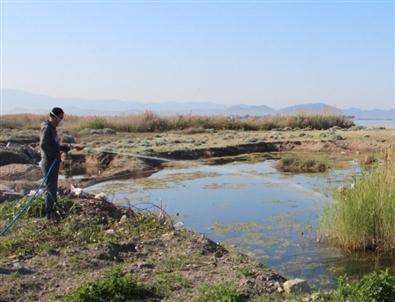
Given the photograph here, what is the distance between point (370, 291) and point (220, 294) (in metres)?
1.48

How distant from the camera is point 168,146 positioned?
25.8 m

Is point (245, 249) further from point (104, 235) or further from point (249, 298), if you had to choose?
point (249, 298)

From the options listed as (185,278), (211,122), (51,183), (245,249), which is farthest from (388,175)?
(211,122)

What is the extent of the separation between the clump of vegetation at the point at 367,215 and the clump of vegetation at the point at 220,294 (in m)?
3.75

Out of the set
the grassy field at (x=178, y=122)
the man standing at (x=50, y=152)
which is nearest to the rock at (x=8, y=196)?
the man standing at (x=50, y=152)

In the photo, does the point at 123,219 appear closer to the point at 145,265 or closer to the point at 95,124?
the point at 145,265

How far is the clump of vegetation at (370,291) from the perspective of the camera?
17.3ft

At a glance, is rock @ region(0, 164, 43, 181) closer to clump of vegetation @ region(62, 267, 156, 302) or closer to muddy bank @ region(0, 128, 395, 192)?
muddy bank @ region(0, 128, 395, 192)

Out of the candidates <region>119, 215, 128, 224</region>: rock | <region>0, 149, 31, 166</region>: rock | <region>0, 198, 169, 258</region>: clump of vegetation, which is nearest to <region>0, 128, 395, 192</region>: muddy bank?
<region>0, 149, 31, 166</region>: rock

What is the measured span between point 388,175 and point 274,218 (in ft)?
11.2

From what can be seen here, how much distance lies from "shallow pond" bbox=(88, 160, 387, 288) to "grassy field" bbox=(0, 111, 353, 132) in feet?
50.5

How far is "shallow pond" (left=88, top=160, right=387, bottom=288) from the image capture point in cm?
906

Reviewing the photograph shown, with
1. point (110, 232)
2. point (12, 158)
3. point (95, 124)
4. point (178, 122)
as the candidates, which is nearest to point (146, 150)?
point (12, 158)

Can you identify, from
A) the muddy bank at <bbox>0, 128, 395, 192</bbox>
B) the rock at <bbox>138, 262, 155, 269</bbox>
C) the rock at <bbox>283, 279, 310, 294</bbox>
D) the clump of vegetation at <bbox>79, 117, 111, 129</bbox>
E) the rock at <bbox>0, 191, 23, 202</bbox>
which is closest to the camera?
the rock at <bbox>283, 279, 310, 294</bbox>
